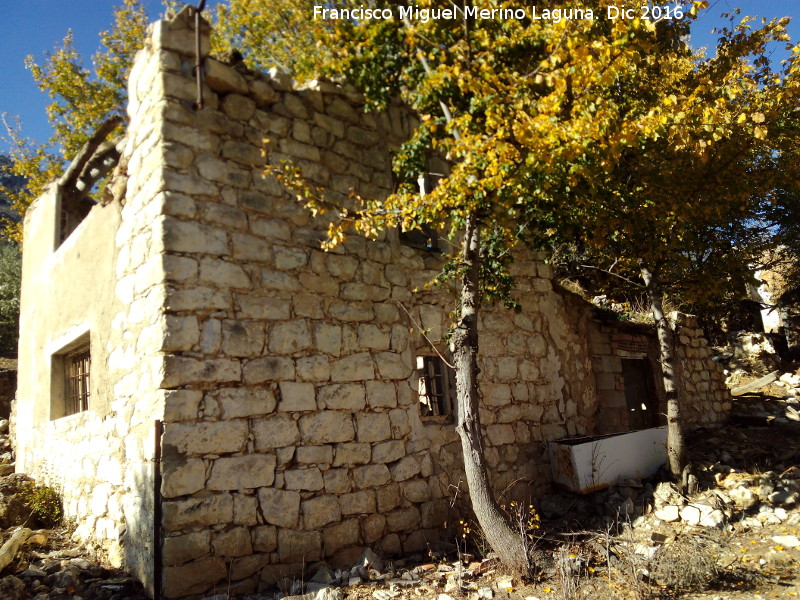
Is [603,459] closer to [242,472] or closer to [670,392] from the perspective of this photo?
[670,392]

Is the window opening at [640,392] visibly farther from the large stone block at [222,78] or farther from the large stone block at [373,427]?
the large stone block at [222,78]

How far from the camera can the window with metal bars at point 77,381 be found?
634 cm

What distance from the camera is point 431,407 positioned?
6.04m

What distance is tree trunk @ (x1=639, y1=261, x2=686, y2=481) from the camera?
652 cm

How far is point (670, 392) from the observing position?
6719 mm

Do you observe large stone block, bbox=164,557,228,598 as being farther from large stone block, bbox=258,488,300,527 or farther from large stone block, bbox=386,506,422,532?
large stone block, bbox=386,506,422,532

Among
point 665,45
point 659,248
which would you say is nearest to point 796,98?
point 665,45

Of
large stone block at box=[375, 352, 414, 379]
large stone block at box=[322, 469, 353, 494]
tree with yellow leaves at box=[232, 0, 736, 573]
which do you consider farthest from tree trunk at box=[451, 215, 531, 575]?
large stone block at box=[322, 469, 353, 494]

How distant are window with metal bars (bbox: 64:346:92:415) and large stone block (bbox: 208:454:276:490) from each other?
2.94 m

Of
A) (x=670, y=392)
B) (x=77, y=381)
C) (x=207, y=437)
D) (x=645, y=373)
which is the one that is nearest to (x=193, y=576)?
(x=207, y=437)

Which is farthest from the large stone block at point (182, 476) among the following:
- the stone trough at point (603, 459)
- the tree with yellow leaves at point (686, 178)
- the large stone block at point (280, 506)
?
the tree with yellow leaves at point (686, 178)

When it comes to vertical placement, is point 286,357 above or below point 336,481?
above

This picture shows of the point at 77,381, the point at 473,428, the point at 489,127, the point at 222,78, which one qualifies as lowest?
the point at 473,428

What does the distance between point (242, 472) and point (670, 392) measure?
16.5ft
